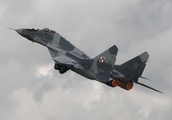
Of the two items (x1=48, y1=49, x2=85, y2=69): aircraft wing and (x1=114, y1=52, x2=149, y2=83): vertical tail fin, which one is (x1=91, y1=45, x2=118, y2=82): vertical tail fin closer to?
(x1=48, y1=49, x2=85, y2=69): aircraft wing

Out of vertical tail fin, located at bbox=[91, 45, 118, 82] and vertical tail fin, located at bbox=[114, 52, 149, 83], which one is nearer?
vertical tail fin, located at bbox=[91, 45, 118, 82]

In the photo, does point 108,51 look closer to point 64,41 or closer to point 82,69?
point 82,69

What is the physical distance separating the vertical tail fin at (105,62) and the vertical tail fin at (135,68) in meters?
3.53

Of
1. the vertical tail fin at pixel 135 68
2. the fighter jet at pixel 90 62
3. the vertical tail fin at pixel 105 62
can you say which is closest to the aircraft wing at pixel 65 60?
the fighter jet at pixel 90 62

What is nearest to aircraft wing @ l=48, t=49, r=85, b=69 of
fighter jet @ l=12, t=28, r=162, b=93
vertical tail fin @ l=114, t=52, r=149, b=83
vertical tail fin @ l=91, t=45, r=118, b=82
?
fighter jet @ l=12, t=28, r=162, b=93

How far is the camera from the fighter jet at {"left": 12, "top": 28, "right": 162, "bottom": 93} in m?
49.2

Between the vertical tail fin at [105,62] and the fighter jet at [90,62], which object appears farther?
the fighter jet at [90,62]

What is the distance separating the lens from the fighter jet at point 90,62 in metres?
49.2

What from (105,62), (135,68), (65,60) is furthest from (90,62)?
(135,68)

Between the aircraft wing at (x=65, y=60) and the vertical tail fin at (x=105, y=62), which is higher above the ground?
the aircraft wing at (x=65, y=60)

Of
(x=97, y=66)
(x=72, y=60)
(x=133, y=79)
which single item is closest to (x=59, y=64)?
(x=72, y=60)

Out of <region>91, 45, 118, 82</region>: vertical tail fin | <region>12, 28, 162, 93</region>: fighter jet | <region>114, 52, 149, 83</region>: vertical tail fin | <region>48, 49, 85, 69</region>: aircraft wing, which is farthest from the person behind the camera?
<region>114, 52, 149, 83</region>: vertical tail fin

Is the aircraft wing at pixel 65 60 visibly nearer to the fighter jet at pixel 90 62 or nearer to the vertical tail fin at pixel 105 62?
Result: the fighter jet at pixel 90 62

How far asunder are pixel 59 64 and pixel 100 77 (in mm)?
5402
